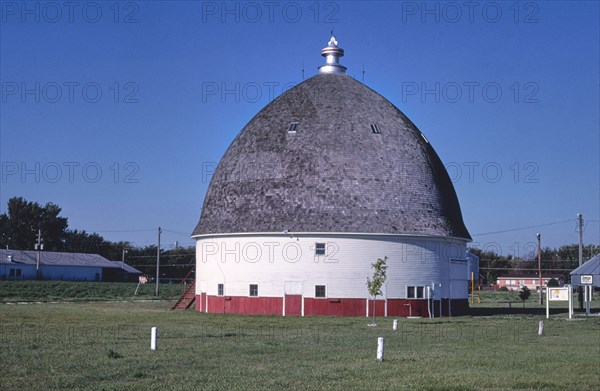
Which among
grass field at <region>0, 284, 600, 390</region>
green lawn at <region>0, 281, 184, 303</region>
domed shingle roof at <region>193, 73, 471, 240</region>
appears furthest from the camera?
green lawn at <region>0, 281, 184, 303</region>

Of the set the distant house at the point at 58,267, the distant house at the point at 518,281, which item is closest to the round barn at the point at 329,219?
the distant house at the point at 58,267

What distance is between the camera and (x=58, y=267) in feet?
393

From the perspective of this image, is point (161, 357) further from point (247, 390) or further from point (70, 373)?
point (247, 390)

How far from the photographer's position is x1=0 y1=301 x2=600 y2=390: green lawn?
18.8 metres

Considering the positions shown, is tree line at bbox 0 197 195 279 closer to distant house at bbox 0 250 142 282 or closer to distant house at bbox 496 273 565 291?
distant house at bbox 0 250 142 282

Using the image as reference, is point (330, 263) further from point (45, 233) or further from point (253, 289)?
point (45, 233)

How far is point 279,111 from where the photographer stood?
53.4 m

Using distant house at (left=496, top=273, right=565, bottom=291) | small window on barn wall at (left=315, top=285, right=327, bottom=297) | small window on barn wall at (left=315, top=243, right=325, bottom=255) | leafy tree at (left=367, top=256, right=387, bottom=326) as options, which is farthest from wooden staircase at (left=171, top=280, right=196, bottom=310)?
distant house at (left=496, top=273, right=565, bottom=291)

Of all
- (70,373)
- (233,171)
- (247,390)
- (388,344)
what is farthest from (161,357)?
(233,171)

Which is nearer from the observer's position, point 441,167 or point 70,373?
point 70,373

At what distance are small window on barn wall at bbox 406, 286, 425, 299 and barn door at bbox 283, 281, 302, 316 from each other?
5843 millimetres

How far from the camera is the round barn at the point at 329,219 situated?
157ft

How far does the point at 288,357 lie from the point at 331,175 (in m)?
25.9

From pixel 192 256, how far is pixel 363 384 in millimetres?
119955
